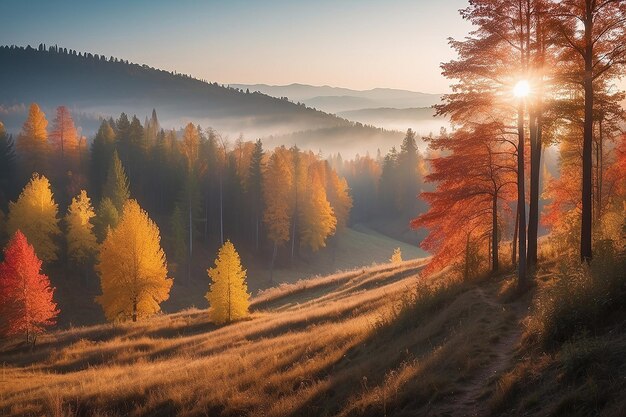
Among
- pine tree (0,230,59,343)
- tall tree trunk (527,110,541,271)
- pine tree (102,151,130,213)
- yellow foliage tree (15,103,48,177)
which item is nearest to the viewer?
tall tree trunk (527,110,541,271)

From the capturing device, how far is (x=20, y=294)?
34.8m

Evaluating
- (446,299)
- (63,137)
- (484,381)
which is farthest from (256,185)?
(484,381)

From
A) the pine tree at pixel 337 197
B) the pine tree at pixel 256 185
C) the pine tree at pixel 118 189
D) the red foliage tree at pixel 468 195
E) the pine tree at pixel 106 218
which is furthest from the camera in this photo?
the pine tree at pixel 337 197

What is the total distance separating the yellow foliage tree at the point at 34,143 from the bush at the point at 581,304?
227ft

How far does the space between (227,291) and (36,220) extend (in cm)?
3026

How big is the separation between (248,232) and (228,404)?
6149cm

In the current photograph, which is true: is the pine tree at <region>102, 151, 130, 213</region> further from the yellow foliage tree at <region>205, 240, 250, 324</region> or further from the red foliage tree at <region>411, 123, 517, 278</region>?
the red foliage tree at <region>411, 123, 517, 278</region>

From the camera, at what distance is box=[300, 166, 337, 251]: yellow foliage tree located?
70.4m

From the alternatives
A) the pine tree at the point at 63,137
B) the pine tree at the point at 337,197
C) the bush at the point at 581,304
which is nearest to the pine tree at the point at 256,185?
the pine tree at the point at 337,197

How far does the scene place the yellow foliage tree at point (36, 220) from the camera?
51312 mm

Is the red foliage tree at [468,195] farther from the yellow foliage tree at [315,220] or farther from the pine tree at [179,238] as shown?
the yellow foliage tree at [315,220]

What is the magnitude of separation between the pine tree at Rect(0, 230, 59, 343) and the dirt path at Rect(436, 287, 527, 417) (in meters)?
33.7

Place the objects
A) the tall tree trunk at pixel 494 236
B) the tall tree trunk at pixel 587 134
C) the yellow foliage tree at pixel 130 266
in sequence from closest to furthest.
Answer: the tall tree trunk at pixel 587 134, the tall tree trunk at pixel 494 236, the yellow foliage tree at pixel 130 266

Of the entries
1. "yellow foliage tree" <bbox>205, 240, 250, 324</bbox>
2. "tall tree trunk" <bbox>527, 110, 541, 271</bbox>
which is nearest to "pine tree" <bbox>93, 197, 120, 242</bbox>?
"yellow foliage tree" <bbox>205, 240, 250, 324</bbox>
